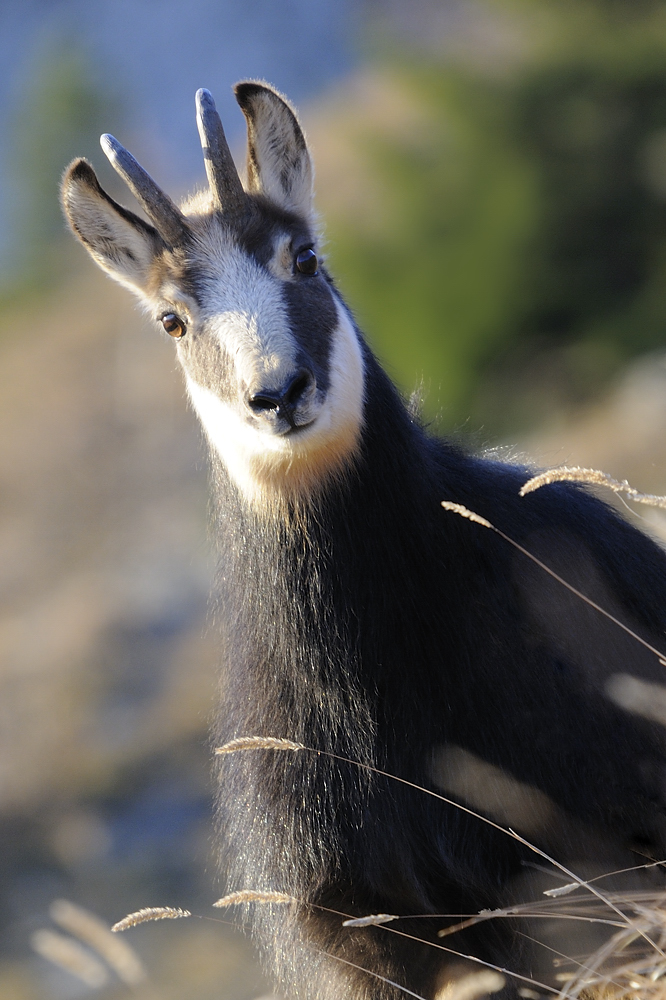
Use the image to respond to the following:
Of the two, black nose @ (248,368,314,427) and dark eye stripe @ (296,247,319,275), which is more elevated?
dark eye stripe @ (296,247,319,275)

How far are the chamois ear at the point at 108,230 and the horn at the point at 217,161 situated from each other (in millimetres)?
291

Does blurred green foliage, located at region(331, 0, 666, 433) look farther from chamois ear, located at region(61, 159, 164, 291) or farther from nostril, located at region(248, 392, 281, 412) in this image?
nostril, located at region(248, 392, 281, 412)

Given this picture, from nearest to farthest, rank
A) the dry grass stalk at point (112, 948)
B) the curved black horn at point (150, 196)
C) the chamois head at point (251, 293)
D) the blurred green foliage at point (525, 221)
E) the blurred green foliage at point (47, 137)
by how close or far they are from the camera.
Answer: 1. the dry grass stalk at point (112, 948)
2. the chamois head at point (251, 293)
3. the curved black horn at point (150, 196)
4. the blurred green foliage at point (525, 221)
5. the blurred green foliage at point (47, 137)

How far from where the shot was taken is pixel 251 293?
3.22 meters

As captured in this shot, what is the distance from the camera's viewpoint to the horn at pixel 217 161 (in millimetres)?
3334

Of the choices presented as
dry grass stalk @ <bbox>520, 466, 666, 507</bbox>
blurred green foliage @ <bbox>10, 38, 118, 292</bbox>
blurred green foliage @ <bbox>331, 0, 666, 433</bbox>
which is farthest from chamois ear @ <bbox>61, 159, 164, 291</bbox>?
blurred green foliage @ <bbox>10, 38, 118, 292</bbox>

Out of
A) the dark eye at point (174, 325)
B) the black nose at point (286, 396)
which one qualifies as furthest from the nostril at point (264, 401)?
the dark eye at point (174, 325)

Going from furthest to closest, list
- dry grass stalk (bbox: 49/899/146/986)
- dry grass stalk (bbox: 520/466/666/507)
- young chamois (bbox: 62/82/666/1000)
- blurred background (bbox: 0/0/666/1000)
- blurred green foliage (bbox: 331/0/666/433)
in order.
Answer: blurred green foliage (bbox: 331/0/666/433)
blurred background (bbox: 0/0/666/1000)
young chamois (bbox: 62/82/666/1000)
dry grass stalk (bbox: 49/899/146/986)
dry grass stalk (bbox: 520/466/666/507)

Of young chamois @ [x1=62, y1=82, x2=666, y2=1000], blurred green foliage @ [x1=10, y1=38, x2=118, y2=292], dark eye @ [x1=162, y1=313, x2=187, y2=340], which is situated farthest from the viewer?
blurred green foliage @ [x1=10, y1=38, x2=118, y2=292]

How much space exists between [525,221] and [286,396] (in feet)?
36.2

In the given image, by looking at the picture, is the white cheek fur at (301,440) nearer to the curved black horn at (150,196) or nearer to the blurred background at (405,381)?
the curved black horn at (150,196)

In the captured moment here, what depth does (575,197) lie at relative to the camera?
13.0 metres

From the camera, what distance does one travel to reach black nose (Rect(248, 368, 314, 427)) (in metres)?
2.90

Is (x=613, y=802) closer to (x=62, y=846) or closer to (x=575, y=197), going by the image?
(x=62, y=846)
